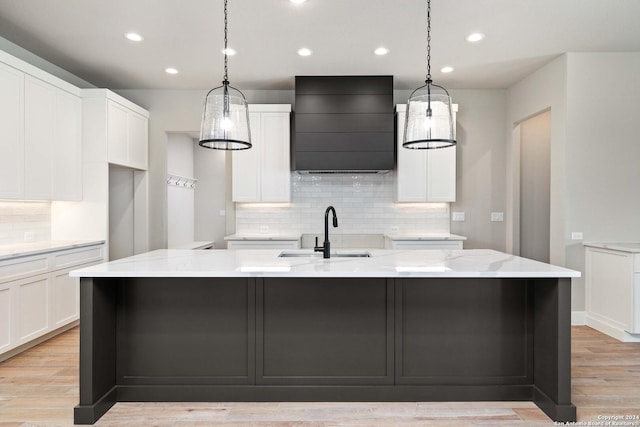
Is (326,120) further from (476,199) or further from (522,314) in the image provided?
(522,314)

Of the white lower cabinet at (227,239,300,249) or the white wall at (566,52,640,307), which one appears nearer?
the white wall at (566,52,640,307)

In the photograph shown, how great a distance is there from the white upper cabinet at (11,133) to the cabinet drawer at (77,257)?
64cm

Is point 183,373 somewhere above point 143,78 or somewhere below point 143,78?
below

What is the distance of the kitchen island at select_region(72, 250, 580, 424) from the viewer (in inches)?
97.1

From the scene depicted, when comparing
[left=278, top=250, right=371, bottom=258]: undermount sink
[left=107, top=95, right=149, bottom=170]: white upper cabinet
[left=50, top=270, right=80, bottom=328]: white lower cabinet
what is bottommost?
[left=50, top=270, right=80, bottom=328]: white lower cabinet

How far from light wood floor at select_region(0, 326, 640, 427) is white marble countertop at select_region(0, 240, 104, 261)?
0.93 m

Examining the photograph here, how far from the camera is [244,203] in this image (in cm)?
546

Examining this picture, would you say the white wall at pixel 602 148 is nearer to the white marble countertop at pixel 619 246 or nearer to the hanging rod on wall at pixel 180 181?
the white marble countertop at pixel 619 246

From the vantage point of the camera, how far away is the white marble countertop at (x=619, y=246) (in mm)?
3604

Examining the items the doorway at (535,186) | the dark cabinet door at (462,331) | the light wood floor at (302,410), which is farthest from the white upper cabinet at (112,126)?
the doorway at (535,186)

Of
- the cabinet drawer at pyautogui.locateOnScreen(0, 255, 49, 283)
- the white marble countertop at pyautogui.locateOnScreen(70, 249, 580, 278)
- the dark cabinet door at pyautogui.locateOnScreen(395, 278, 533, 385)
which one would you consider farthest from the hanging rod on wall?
the dark cabinet door at pyautogui.locateOnScreen(395, 278, 533, 385)

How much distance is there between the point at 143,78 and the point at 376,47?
290 cm

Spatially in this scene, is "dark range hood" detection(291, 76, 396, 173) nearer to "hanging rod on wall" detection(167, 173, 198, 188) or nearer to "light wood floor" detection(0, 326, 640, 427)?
"hanging rod on wall" detection(167, 173, 198, 188)

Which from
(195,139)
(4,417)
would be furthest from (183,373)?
(195,139)
